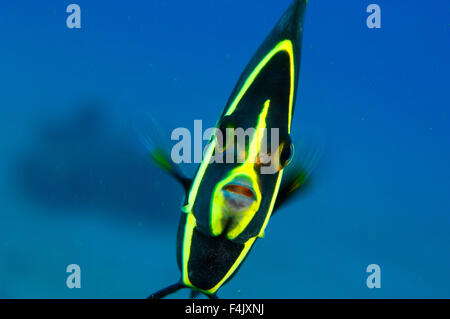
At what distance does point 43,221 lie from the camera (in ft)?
15.3

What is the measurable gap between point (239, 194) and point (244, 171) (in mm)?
86

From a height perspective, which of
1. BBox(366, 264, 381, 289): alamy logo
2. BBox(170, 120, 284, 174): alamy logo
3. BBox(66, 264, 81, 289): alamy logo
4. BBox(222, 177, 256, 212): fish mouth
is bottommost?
BBox(366, 264, 381, 289): alamy logo

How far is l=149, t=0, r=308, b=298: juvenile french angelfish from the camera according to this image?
1352mm

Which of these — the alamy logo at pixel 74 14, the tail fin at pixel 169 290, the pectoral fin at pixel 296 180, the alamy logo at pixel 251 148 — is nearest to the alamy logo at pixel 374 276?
the pectoral fin at pixel 296 180

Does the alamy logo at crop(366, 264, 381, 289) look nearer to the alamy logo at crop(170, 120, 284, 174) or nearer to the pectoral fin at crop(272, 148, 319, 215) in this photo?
the pectoral fin at crop(272, 148, 319, 215)

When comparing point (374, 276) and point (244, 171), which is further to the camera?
point (374, 276)

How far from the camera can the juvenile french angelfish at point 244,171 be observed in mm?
1352

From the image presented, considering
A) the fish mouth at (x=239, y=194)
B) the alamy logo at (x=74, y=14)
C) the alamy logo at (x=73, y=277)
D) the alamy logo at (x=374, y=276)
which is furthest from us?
the alamy logo at (x=374, y=276)

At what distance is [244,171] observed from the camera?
1.34 m

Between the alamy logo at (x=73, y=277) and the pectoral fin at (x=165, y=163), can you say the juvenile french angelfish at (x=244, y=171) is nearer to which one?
the pectoral fin at (x=165, y=163)

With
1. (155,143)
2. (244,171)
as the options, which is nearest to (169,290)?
(155,143)

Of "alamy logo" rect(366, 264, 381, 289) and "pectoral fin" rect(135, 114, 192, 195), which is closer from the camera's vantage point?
"pectoral fin" rect(135, 114, 192, 195)

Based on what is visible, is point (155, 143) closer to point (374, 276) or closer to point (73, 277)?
point (73, 277)

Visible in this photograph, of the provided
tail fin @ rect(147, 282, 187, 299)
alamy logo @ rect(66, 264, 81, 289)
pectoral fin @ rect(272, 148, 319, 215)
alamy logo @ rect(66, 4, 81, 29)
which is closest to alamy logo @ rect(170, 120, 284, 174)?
pectoral fin @ rect(272, 148, 319, 215)
